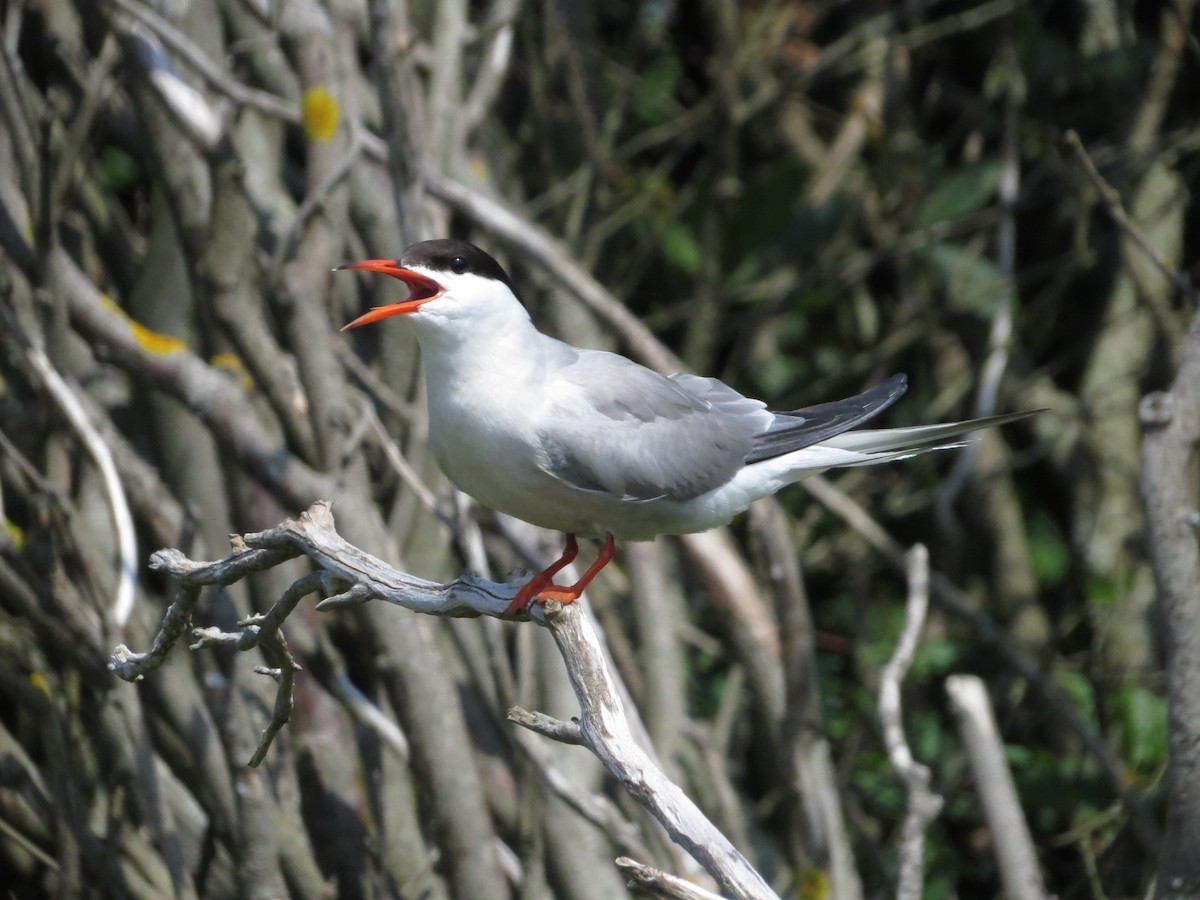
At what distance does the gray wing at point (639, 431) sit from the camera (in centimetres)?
309

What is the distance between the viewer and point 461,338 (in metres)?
3.17

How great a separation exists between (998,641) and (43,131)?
426 cm

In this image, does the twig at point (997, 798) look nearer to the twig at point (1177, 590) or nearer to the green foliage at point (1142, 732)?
the twig at point (1177, 590)

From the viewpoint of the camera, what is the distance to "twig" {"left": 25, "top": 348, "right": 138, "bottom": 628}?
14.3 ft

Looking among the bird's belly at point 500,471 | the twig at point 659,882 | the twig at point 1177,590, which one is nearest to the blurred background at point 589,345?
the twig at point 1177,590

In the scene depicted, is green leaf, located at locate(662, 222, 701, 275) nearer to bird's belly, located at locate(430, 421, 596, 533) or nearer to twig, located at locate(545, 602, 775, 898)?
bird's belly, located at locate(430, 421, 596, 533)

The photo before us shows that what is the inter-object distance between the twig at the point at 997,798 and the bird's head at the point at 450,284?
6.07 ft

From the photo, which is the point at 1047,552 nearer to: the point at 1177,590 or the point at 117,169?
the point at 1177,590

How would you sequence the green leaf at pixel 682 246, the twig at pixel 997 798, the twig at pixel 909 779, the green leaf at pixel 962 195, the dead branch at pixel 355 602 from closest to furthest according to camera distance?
the dead branch at pixel 355 602, the twig at pixel 909 779, the twig at pixel 997 798, the green leaf at pixel 962 195, the green leaf at pixel 682 246

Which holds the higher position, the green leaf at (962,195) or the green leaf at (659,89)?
the green leaf at (659,89)

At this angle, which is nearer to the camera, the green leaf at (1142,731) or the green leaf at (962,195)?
the green leaf at (1142,731)

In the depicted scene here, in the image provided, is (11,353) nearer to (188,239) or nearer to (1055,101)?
(188,239)

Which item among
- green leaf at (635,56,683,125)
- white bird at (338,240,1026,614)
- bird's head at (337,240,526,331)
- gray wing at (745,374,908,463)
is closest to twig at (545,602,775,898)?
white bird at (338,240,1026,614)

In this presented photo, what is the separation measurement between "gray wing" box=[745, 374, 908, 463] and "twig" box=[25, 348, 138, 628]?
2123 millimetres
